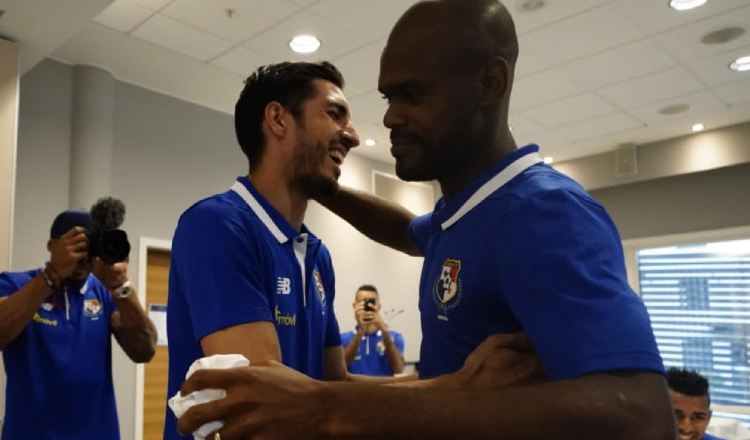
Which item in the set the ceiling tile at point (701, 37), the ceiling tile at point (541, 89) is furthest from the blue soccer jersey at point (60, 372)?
the ceiling tile at point (701, 37)

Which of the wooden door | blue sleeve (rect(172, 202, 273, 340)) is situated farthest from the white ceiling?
blue sleeve (rect(172, 202, 273, 340))

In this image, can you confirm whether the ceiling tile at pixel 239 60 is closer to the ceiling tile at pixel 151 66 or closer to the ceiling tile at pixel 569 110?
the ceiling tile at pixel 151 66

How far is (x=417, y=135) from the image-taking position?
2.67 feet

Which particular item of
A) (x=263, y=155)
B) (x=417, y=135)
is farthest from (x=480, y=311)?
(x=263, y=155)

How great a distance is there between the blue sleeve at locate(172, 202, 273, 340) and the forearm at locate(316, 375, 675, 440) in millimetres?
410

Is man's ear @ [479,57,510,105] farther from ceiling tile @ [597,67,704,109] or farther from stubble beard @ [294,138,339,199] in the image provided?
ceiling tile @ [597,67,704,109]

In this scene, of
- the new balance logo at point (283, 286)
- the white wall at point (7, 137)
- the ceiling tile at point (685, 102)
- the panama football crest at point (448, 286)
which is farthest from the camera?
the ceiling tile at point (685, 102)

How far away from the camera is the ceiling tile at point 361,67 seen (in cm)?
407

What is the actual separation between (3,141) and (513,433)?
136 inches

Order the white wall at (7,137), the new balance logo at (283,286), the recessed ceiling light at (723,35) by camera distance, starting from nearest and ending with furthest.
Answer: the new balance logo at (283,286)
the white wall at (7,137)
the recessed ceiling light at (723,35)

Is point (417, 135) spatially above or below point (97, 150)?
below

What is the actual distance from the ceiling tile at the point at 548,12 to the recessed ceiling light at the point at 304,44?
47.1 inches

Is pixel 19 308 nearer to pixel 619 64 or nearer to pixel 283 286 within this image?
pixel 283 286

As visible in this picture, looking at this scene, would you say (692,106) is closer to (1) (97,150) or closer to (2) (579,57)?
(2) (579,57)
